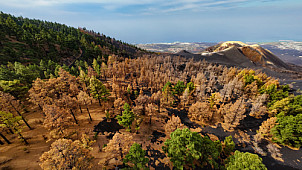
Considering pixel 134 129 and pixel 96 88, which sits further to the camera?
pixel 96 88

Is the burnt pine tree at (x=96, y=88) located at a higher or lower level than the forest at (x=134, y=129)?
higher

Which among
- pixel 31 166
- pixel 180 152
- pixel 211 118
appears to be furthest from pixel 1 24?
pixel 211 118

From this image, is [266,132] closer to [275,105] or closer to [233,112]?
[233,112]

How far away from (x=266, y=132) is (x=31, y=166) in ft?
245

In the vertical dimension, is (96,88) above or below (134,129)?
above

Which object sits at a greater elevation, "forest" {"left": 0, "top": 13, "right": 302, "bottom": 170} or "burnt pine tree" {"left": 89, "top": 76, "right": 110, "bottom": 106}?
"burnt pine tree" {"left": 89, "top": 76, "right": 110, "bottom": 106}

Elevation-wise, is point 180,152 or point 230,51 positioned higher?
point 230,51

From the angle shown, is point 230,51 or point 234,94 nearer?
point 234,94

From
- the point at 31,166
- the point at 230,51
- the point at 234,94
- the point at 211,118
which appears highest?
the point at 230,51

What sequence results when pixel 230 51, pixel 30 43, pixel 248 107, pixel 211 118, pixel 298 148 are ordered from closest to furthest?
pixel 298 148 → pixel 211 118 → pixel 248 107 → pixel 30 43 → pixel 230 51

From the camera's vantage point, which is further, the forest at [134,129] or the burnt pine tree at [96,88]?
the burnt pine tree at [96,88]

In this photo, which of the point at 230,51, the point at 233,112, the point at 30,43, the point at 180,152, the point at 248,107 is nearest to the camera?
the point at 180,152

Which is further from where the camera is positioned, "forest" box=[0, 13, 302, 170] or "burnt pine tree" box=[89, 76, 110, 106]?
"burnt pine tree" box=[89, 76, 110, 106]

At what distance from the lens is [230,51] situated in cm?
16638
